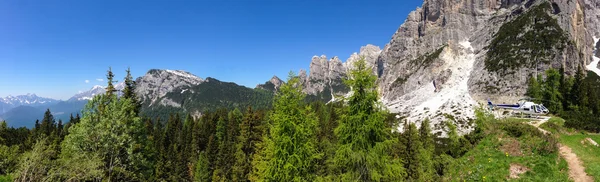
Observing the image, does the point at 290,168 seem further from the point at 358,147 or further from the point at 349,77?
the point at 349,77

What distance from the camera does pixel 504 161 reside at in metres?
15.5

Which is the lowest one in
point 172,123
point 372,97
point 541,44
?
point 172,123

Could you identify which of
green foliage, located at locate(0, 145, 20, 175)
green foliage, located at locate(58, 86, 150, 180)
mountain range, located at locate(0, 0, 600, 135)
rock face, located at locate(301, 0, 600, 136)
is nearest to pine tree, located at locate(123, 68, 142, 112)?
green foliage, located at locate(58, 86, 150, 180)

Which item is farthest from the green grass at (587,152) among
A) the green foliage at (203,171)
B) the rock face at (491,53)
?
the rock face at (491,53)

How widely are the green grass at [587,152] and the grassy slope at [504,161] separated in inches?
38.3

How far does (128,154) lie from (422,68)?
19275 centimetres

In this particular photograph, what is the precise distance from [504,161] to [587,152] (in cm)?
496

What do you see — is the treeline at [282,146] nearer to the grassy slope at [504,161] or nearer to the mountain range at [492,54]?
the grassy slope at [504,161]

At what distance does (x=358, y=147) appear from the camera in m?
17.2

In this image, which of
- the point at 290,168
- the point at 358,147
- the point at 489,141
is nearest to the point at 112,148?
the point at 290,168

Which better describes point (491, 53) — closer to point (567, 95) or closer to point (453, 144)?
point (567, 95)

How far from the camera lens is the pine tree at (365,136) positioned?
1697cm

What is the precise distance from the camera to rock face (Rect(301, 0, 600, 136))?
119938 millimetres

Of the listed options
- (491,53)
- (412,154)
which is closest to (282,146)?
(412,154)
